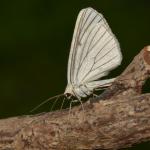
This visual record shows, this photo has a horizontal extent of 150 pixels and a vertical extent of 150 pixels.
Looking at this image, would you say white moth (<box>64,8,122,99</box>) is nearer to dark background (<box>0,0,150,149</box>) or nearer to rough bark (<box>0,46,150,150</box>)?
rough bark (<box>0,46,150,150</box>)

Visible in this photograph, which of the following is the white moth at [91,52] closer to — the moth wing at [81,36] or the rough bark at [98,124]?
the moth wing at [81,36]

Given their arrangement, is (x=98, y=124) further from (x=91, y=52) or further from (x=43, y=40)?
(x=43, y=40)

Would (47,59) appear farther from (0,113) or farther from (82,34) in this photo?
(82,34)

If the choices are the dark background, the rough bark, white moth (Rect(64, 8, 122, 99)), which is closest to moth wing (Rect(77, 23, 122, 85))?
white moth (Rect(64, 8, 122, 99))

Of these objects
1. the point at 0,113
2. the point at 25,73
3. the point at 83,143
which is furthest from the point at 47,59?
the point at 83,143

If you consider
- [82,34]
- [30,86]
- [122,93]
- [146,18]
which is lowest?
[122,93]

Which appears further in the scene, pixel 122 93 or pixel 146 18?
pixel 146 18

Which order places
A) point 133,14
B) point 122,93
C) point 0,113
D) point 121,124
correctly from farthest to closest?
point 133,14
point 0,113
point 122,93
point 121,124

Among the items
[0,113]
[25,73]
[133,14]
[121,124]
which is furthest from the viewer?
[133,14]
